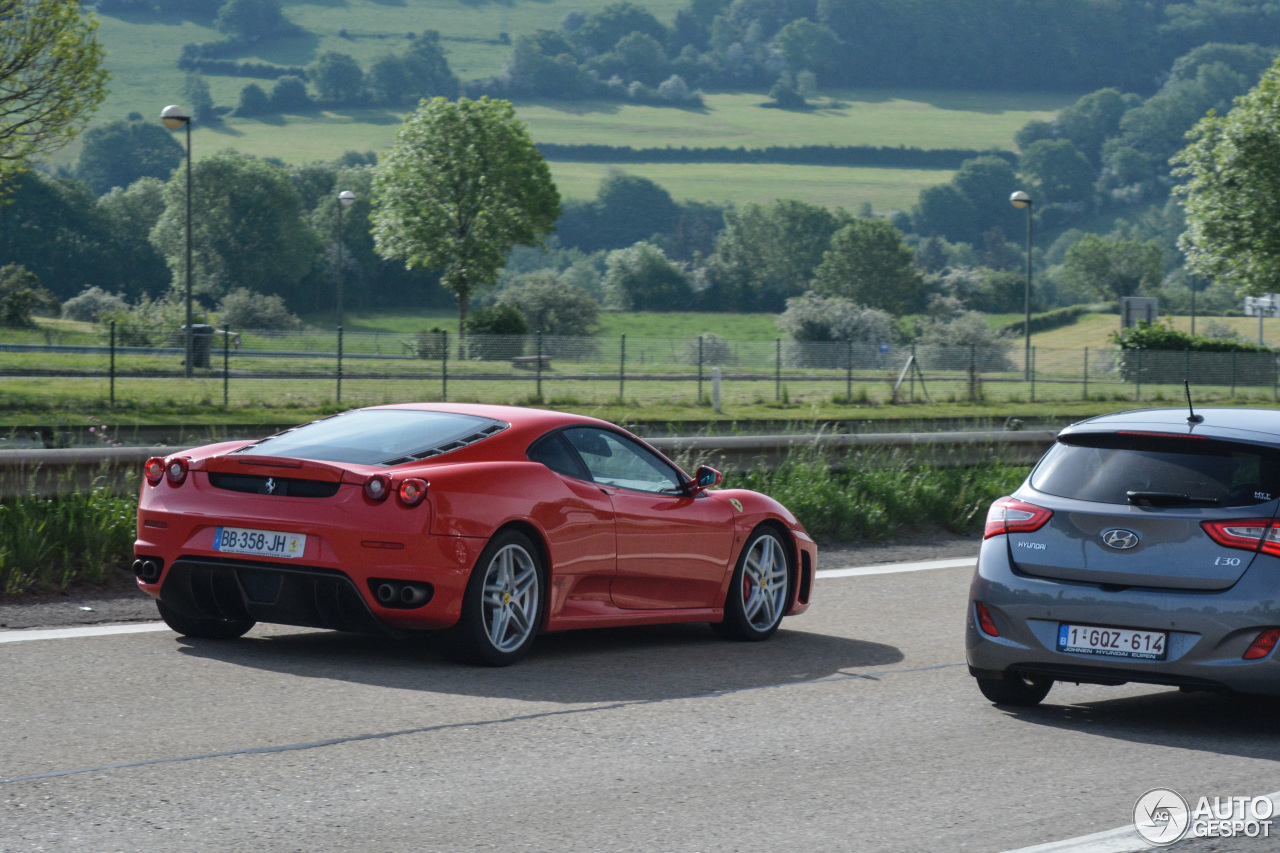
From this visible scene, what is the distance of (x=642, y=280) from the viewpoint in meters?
142

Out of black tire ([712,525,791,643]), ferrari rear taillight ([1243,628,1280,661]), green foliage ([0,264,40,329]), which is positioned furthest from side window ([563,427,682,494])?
green foliage ([0,264,40,329])

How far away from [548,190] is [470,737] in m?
63.9

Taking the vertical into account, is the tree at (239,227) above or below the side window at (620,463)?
above

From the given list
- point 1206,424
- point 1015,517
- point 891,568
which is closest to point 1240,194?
point 891,568

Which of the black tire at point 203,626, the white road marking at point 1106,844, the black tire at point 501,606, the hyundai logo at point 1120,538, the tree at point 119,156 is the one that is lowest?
the black tire at point 203,626

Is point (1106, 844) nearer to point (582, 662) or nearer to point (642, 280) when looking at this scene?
point (582, 662)

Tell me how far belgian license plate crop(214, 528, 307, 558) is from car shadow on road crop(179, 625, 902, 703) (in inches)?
22.5

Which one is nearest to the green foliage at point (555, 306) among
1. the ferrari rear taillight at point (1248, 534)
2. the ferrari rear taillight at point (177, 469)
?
the ferrari rear taillight at point (177, 469)

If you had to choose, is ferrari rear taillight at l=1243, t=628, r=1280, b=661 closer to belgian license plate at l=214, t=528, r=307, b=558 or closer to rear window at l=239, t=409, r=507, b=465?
rear window at l=239, t=409, r=507, b=465

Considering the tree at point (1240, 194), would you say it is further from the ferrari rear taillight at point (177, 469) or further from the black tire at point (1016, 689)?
the ferrari rear taillight at point (177, 469)

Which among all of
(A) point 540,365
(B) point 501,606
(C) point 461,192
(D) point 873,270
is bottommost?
(B) point 501,606

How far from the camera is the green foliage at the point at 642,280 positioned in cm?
14100

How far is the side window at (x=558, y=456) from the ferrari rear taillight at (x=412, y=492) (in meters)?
0.81

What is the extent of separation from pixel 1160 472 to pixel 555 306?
7504cm
